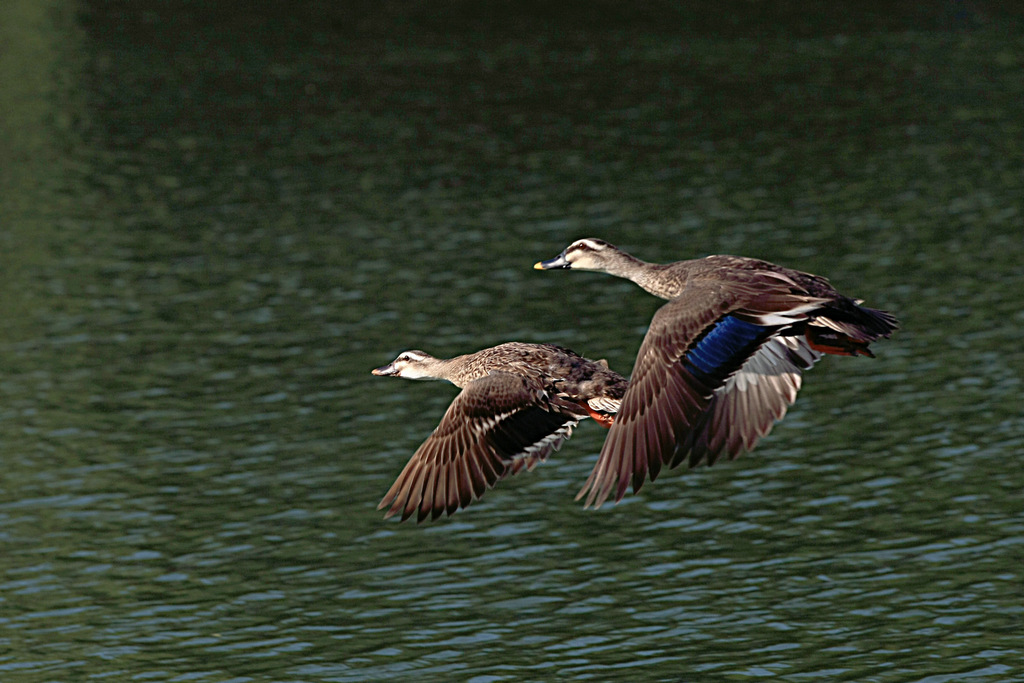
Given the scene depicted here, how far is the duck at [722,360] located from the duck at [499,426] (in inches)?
51.6

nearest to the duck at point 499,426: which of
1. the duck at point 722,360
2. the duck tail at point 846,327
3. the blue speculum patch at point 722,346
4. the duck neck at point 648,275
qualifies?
the duck neck at point 648,275

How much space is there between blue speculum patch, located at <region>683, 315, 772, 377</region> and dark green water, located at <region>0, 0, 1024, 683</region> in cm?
1437

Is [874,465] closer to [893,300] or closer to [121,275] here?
[893,300]

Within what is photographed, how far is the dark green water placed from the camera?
1254 inches

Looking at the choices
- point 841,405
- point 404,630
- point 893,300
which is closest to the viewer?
point 404,630

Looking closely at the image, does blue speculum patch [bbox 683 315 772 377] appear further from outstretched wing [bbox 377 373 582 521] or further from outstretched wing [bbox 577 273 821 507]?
outstretched wing [bbox 377 373 582 521]

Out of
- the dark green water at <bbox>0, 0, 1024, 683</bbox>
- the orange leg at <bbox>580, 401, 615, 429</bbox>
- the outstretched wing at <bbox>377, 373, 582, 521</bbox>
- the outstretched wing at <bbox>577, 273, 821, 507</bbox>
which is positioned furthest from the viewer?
the dark green water at <bbox>0, 0, 1024, 683</bbox>

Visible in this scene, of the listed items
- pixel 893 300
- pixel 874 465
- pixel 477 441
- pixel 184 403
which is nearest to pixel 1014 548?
pixel 874 465

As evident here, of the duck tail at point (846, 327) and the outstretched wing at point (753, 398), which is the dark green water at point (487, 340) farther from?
the duck tail at point (846, 327)

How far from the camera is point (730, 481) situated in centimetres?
3850

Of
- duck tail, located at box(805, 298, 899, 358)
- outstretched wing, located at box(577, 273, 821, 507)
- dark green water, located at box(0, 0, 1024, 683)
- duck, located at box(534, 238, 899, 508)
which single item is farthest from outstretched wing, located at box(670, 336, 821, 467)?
dark green water, located at box(0, 0, 1024, 683)

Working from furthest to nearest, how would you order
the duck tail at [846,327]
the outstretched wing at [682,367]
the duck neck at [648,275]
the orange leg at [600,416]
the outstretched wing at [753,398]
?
the duck neck at [648,275] < the orange leg at [600,416] < the outstretched wing at [753,398] < the duck tail at [846,327] < the outstretched wing at [682,367]

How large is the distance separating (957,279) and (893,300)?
3.08m

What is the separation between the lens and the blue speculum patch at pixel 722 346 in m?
15.6
